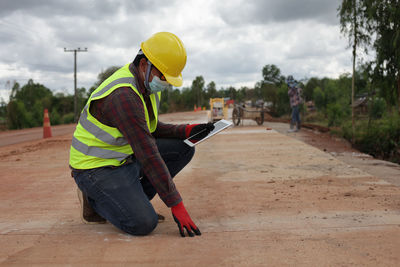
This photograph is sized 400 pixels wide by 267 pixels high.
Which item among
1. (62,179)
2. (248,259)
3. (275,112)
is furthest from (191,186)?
(275,112)

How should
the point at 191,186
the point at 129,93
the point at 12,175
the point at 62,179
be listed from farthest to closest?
1. the point at 12,175
2. the point at 62,179
3. the point at 191,186
4. the point at 129,93

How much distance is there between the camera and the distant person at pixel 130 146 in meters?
2.55

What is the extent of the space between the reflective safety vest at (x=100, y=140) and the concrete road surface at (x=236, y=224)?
531mm

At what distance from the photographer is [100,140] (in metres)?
2.75

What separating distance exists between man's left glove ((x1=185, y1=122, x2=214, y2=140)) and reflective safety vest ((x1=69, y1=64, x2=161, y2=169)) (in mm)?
740

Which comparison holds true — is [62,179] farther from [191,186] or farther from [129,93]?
[129,93]

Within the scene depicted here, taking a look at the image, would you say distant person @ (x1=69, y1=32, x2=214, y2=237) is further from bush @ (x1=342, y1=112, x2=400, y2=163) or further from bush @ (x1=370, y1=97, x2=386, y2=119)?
bush @ (x1=370, y1=97, x2=386, y2=119)

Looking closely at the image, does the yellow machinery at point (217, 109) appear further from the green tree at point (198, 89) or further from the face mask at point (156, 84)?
the green tree at point (198, 89)

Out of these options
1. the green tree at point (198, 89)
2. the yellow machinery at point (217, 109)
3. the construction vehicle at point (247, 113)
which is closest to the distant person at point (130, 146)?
the construction vehicle at point (247, 113)

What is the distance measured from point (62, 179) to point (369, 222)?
3.67 meters

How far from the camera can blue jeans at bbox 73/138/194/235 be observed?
2648 millimetres

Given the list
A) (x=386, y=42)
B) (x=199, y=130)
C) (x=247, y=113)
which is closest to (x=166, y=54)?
(x=199, y=130)

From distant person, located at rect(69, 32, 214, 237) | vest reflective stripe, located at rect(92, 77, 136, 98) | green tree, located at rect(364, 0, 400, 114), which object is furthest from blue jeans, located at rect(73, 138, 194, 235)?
green tree, located at rect(364, 0, 400, 114)

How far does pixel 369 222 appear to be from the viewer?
2857 millimetres
